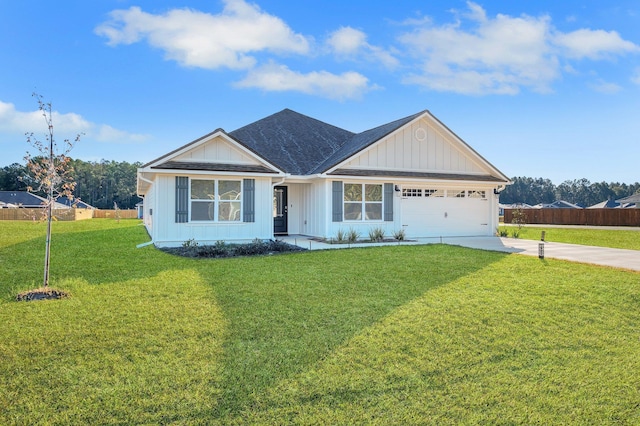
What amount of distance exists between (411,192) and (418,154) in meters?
1.62

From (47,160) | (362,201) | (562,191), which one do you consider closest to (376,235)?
(362,201)

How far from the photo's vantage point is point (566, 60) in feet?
51.9

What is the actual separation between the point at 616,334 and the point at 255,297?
5.08 metres

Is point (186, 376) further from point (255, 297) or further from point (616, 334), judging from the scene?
point (616, 334)

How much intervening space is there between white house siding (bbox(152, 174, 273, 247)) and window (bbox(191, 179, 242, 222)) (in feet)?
0.68

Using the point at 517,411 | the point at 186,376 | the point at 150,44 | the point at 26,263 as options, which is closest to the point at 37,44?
the point at 150,44

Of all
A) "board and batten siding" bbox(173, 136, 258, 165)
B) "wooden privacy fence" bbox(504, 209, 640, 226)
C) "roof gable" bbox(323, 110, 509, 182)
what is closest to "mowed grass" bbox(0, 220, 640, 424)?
"board and batten siding" bbox(173, 136, 258, 165)

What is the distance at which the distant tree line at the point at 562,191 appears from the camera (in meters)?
90.9

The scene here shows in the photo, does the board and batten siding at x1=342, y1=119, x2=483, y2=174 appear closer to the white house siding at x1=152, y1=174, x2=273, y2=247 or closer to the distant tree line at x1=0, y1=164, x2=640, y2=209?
the white house siding at x1=152, y1=174, x2=273, y2=247

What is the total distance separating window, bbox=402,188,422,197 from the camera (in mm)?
16750

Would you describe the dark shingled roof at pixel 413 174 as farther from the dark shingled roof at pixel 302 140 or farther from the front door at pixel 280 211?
→ the front door at pixel 280 211

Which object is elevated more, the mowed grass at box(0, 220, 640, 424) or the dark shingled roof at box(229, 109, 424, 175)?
the dark shingled roof at box(229, 109, 424, 175)

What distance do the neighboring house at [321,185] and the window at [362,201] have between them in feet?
0.13

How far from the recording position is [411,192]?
16.9m
